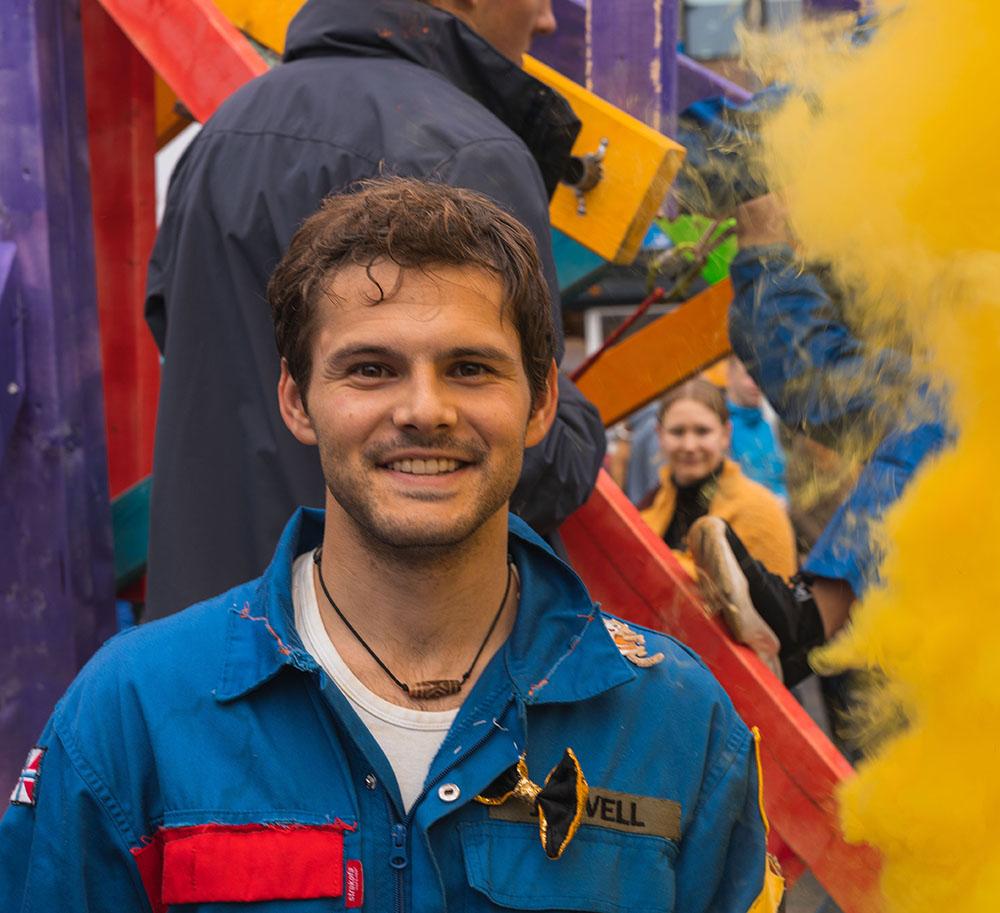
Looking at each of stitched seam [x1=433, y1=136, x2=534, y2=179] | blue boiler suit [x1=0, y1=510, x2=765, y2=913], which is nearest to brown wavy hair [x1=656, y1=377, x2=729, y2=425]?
stitched seam [x1=433, y1=136, x2=534, y2=179]

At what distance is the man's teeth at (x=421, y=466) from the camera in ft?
4.38

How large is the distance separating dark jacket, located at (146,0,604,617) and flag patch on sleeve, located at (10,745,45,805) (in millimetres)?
565

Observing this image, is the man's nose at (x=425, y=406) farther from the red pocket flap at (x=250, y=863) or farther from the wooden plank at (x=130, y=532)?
the wooden plank at (x=130, y=532)

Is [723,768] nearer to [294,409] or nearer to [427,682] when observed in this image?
[427,682]

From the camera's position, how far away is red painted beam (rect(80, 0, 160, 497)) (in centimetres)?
283

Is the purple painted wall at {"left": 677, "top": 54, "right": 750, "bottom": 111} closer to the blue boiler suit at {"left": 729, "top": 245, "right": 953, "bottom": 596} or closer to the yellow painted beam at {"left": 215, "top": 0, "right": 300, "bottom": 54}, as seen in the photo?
the yellow painted beam at {"left": 215, "top": 0, "right": 300, "bottom": 54}

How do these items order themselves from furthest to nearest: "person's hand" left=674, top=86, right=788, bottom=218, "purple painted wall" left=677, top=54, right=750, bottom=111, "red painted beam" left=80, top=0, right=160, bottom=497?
1. "purple painted wall" left=677, top=54, right=750, bottom=111
2. "red painted beam" left=80, top=0, right=160, bottom=497
3. "person's hand" left=674, top=86, right=788, bottom=218

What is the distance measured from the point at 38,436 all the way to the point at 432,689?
3.98 ft

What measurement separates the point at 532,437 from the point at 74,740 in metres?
0.56

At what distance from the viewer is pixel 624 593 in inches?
88.5

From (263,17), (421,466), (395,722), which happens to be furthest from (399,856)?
(263,17)

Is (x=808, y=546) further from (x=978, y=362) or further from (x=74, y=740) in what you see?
(x=74, y=740)

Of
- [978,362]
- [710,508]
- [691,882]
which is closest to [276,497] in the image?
[691,882]

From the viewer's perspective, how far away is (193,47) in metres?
2.36
